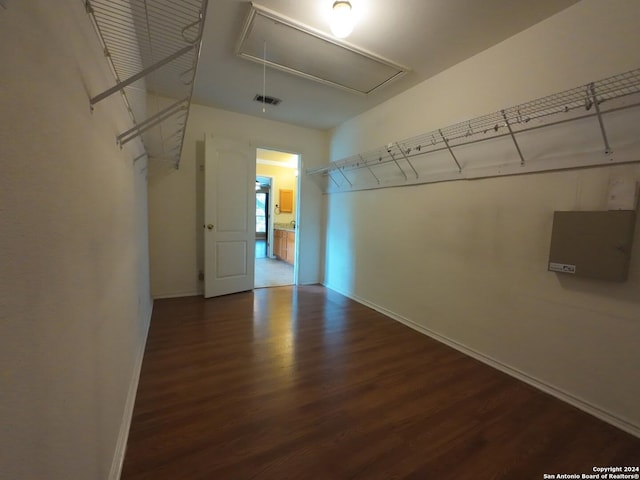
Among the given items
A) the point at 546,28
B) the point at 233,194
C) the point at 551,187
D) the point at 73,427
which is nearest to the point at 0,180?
the point at 73,427

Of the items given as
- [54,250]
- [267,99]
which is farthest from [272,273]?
[54,250]

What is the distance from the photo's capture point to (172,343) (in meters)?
2.38

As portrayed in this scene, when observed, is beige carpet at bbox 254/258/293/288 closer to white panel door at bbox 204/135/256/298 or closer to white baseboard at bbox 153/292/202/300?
white panel door at bbox 204/135/256/298

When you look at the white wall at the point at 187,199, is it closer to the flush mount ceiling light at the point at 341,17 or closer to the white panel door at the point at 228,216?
the white panel door at the point at 228,216

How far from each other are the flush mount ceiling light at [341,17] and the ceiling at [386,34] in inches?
4.1

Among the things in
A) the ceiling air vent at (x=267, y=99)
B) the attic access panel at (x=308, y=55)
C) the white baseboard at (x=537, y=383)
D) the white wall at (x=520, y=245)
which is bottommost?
the white baseboard at (x=537, y=383)

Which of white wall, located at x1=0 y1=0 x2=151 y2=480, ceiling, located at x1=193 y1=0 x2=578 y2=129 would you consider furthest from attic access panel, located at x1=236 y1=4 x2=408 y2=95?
white wall, located at x1=0 y1=0 x2=151 y2=480

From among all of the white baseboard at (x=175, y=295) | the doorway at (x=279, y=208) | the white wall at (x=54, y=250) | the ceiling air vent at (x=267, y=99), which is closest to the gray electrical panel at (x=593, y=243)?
the white wall at (x=54, y=250)

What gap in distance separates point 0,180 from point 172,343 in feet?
7.55

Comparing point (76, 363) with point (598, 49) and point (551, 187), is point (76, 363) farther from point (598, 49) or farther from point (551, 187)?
point (598, 49)

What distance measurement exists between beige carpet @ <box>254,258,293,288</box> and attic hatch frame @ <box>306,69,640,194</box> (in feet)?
7.02

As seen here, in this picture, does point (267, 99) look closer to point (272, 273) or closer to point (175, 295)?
point (175, 295)

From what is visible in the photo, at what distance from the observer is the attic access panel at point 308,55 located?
1.99 meters

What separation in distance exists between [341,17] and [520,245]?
80.1 inches
